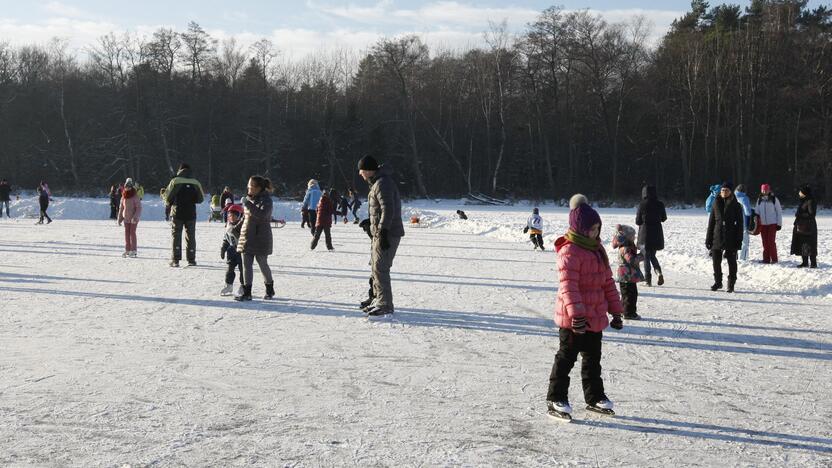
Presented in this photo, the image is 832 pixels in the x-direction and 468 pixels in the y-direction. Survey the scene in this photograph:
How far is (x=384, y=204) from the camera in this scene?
24.5 feet

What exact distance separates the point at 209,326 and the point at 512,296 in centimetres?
411

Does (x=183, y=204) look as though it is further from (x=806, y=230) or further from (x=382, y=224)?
(x=806, y=230)

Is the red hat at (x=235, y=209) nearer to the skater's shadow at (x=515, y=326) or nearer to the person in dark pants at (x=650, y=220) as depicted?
the skater's shadow at (x=515, y=326)

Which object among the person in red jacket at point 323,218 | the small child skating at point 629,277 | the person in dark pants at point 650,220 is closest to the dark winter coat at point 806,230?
the person in dark pants at point 650,220

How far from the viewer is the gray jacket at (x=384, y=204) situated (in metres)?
7.48

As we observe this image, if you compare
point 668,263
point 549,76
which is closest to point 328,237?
point 668,263

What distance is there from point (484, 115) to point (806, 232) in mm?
39235

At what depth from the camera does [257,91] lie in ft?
169

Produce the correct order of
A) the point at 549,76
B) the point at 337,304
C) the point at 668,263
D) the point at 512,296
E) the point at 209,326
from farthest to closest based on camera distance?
the point at 549,76
the point at 668,263
the point at 512,296
the point at 337,304
the point at 209,326

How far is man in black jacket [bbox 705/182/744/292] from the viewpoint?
32.5 feet

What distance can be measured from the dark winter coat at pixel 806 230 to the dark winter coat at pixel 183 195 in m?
10.5

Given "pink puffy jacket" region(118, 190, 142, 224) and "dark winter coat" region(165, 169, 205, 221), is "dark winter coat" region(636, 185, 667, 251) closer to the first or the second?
"dark winter coat" region(165, 169, 205, 221)

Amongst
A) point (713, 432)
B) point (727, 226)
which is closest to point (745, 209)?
point (727, 226)

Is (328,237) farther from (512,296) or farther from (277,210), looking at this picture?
(277,210)
